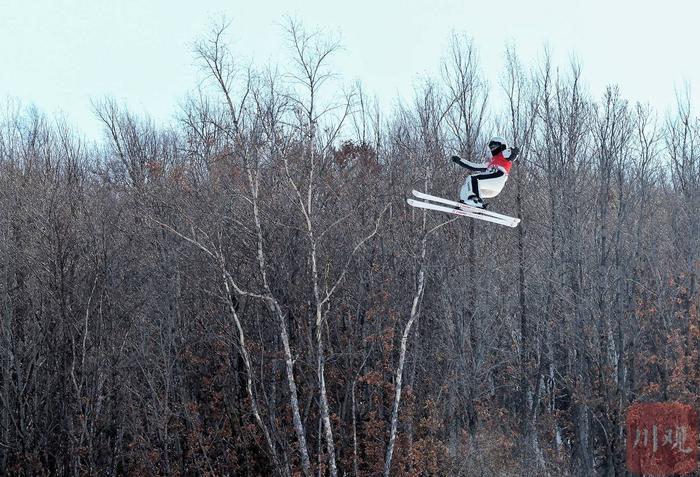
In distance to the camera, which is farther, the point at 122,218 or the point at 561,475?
the point at 122,218

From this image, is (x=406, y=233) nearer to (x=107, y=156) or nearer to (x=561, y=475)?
(x=561, y=475)

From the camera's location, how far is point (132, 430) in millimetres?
15797

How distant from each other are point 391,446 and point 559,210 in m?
6.35

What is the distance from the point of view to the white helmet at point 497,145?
314 inches

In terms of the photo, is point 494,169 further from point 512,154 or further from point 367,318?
point 367,318

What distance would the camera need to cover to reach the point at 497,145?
805 cm

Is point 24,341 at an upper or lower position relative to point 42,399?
upper

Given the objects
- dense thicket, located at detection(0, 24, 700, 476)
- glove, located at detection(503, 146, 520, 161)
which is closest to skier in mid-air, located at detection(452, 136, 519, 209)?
glove, located at detection(503, 146, 520, 161)

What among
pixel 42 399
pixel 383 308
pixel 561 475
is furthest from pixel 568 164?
pixel 42 399

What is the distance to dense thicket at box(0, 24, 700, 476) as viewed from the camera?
49.3 ft

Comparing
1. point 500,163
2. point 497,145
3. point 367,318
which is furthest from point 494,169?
point 367,318

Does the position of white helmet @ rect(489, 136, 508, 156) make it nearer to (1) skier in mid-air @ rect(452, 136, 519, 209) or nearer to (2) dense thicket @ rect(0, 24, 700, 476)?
(1) skier in mid-air @ rect(452, 136, 519, 209)

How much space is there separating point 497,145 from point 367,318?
26.2 ft

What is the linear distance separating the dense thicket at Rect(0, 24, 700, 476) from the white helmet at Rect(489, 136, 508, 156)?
561 cm
